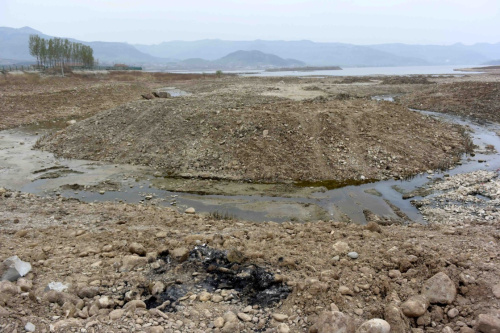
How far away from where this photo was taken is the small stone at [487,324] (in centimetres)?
409

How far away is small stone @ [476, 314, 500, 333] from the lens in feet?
13.4

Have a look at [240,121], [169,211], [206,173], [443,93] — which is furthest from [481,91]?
[169,211]

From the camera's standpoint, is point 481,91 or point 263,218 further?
point 481,91

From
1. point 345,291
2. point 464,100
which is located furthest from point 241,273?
point 464,100

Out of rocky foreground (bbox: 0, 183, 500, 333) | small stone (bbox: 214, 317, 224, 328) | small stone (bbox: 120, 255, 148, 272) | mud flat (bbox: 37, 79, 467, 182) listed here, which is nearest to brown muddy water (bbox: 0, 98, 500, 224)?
mud flat (bbox: 37, 79, 467, 182)

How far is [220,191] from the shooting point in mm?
11883

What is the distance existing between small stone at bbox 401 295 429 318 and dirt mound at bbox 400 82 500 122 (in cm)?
2765

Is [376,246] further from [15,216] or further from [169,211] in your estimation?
[15,216]

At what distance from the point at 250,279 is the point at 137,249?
2.68 meters

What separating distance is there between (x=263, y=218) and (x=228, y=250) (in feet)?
11.0

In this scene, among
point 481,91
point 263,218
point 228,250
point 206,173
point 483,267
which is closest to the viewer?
point 483,267

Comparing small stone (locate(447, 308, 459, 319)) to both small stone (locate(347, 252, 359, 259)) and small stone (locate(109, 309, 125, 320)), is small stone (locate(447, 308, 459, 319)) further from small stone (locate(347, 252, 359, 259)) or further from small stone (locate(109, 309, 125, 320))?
small stone (locate(109, 309, 125, 320))

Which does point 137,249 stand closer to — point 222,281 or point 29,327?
point 222,281

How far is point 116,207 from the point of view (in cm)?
995
